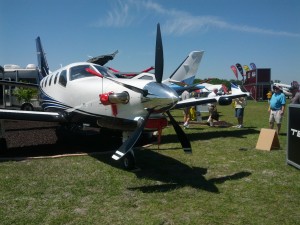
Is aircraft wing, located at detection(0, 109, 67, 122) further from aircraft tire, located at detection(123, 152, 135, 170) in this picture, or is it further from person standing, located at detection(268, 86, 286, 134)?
person standing, located at detection(268, 86, 286, 134)

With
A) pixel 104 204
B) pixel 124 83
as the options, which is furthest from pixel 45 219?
pixel 124 83

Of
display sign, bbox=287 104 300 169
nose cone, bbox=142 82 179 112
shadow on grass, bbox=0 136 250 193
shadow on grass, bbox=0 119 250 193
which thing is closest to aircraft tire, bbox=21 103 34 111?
shadow on grass, bbox=0 119 250 193

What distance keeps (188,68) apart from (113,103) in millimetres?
15100

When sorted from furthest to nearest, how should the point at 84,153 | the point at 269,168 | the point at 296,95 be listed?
1. the point at 296,95
2. the point at 84,153
3. the point at 269,168

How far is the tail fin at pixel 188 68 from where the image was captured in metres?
20.6

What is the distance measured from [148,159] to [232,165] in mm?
2265

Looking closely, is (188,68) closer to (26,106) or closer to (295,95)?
(295,95)

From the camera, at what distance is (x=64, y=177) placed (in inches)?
259

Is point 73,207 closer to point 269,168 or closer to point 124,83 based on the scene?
point 124,83

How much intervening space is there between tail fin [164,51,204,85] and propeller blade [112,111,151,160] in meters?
14.3

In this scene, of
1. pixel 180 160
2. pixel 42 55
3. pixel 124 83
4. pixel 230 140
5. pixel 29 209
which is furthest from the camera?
pixel 42 55

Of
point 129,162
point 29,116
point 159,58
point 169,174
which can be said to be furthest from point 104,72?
point 169,174

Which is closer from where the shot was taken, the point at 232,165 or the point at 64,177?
the point at 64,177

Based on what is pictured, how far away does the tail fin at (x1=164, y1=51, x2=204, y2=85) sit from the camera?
2064cm
